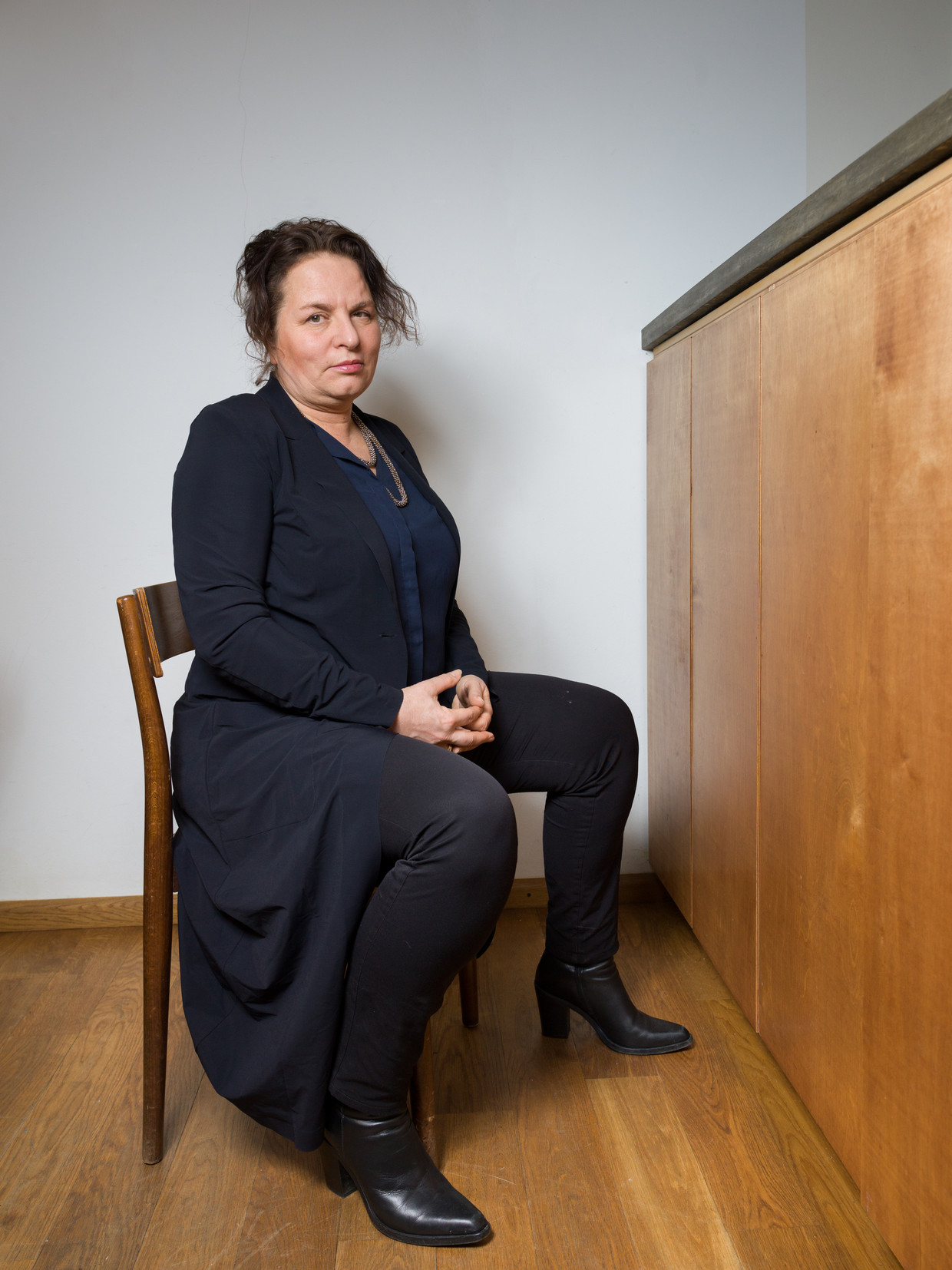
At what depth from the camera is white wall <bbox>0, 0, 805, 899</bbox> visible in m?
1.96

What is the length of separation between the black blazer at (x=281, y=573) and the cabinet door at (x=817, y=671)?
1.78ft

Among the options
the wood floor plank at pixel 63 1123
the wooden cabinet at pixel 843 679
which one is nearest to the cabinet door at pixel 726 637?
the wooden cabinet at pixel 843 679

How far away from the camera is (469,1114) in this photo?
4.76 feet

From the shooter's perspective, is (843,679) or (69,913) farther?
(69,913)

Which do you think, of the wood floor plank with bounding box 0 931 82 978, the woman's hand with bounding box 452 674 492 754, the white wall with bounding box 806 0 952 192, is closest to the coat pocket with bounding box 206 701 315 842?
the woman's hand with bounding box 452 674 492 754

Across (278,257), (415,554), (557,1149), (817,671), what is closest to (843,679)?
(817,671)

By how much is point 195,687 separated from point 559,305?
3.91 ft

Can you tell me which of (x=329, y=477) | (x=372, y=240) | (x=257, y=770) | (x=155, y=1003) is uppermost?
(x=372, y=240)

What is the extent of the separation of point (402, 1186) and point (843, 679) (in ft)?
2.73

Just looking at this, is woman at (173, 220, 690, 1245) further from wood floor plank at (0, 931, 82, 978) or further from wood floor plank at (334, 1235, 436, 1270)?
wood floor plank at (0, 931, 82, 978)

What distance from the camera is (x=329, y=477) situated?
1406mm

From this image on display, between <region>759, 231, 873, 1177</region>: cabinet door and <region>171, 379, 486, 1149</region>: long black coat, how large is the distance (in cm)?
55

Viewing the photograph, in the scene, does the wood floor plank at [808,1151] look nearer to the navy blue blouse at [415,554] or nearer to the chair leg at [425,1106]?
the chair leg at [425,1106]

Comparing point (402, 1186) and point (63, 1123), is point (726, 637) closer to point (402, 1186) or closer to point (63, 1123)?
point (402, 1186)
